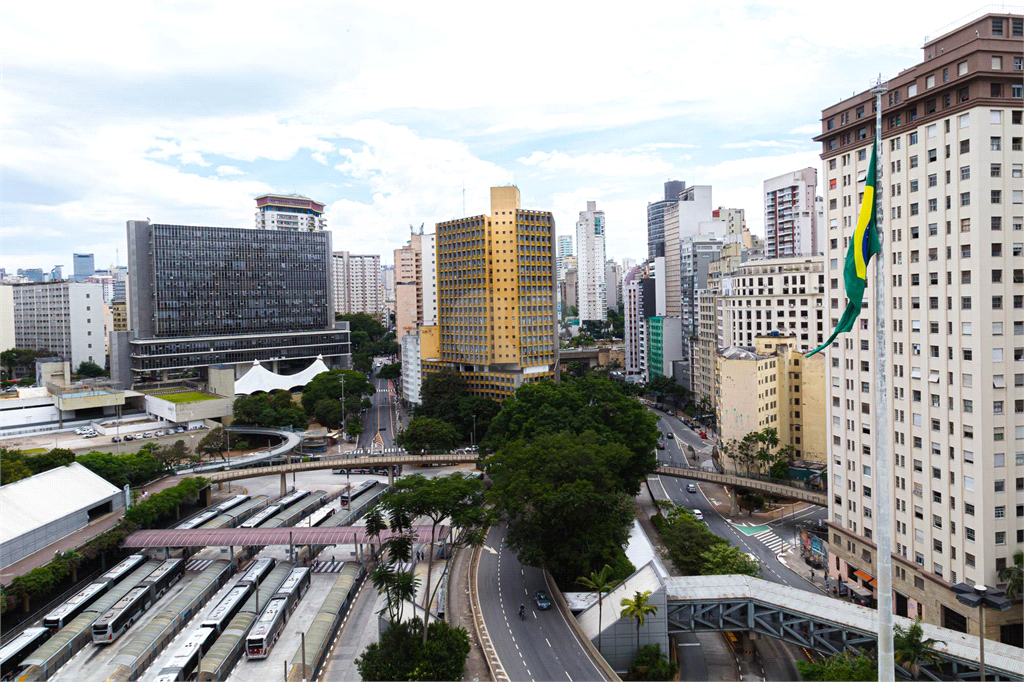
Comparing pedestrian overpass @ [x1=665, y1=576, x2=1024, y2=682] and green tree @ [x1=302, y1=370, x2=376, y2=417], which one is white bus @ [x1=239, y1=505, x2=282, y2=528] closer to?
green tree @ [x1=302, y1=370, x2=376, y2=417]

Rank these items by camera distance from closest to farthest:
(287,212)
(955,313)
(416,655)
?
(416,655)
(955,313)
(287,212)

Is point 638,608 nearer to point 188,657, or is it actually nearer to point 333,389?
point 188,657

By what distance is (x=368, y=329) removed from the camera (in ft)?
557

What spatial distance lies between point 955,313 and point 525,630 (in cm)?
2626

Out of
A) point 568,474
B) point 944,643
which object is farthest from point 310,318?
point 944,643

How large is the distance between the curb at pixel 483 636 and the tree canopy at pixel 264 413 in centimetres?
4682

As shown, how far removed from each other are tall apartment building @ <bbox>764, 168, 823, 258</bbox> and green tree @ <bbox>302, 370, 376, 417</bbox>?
3175 inches

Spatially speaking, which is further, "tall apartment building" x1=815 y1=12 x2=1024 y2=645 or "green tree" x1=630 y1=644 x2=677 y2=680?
"tall apartment building" x1=815 y1=12 x2=1024 y2=645

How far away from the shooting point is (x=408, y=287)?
535 ft

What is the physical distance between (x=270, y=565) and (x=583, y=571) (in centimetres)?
2326

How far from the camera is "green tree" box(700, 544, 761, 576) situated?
122 feet

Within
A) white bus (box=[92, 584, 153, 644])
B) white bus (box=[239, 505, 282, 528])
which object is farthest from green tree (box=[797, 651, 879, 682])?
white bus (box=[239, 505, 282, 528])

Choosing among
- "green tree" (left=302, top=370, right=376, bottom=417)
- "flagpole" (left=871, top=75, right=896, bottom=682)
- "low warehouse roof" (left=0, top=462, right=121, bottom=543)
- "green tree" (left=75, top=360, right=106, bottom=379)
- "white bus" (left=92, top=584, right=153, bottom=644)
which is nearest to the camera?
"flagpole" (left=871, top=75, right=896, bottom=682)

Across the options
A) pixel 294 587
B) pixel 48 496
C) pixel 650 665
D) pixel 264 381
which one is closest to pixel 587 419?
pixel 294 587
